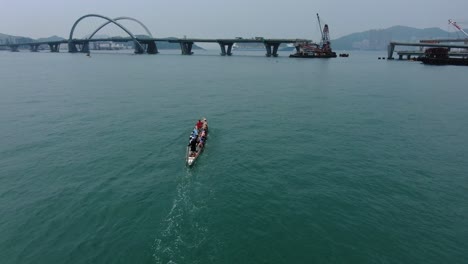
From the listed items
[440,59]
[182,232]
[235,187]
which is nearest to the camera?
[182,232]

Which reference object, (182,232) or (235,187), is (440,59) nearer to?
(235,187)

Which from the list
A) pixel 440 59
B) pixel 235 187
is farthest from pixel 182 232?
pixel 440 59

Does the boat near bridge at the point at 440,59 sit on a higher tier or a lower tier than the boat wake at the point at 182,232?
higher

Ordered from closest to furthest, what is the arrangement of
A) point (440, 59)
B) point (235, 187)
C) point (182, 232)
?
point (182, 232) < point (235, 187) < point (440, 59)

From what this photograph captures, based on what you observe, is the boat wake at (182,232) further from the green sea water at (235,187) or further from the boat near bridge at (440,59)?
the boat near bridge at (440,59)

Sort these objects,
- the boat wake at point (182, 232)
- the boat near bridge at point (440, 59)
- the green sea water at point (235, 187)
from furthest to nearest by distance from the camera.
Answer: the boat near bridge at point (440, 59)
the green sea water at point (235, 187)
the boat wake at point (182, 232)

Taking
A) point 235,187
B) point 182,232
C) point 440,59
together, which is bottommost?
point 182,232

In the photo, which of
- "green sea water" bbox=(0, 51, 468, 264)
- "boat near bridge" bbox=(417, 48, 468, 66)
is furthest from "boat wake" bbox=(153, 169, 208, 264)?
"boat near bridge" bbox=(417, 48, 468, 66)

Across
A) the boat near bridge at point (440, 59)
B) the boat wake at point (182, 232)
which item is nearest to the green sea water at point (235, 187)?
the boat wake at point (182, 232)
